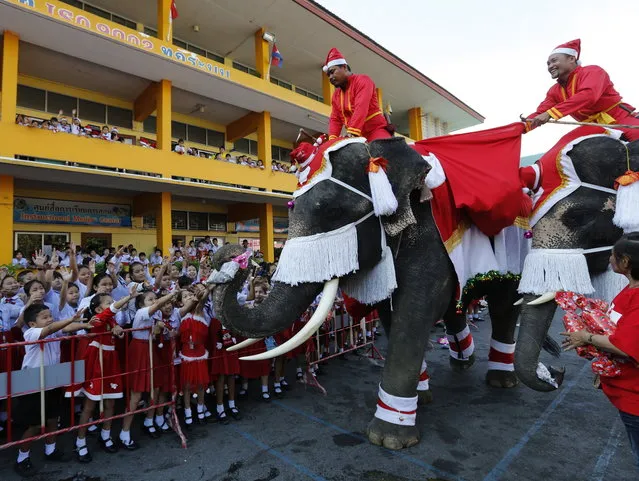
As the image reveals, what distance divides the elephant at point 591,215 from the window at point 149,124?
50.1 ft

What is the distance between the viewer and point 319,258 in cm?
264

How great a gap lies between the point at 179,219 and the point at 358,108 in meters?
13.9

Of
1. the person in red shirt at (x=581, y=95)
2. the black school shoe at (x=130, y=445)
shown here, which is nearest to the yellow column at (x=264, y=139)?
the person in red shirt at (x=581, y=95)

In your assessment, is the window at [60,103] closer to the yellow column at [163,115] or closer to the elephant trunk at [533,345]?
the yellow column at [163,115]

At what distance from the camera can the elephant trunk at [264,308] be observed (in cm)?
241

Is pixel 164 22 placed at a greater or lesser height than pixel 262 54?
lesser

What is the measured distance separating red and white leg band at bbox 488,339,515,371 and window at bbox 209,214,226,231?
14.5 meters

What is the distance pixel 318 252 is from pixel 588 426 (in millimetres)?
2785


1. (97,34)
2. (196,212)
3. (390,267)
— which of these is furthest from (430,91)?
(390,267)

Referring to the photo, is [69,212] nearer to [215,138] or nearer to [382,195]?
[215,138]

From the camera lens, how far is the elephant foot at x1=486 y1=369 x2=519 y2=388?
13.6 feet

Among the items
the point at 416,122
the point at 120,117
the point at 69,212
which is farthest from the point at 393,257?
the point at 416,122

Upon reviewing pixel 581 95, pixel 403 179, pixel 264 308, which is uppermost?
pixel 581 95

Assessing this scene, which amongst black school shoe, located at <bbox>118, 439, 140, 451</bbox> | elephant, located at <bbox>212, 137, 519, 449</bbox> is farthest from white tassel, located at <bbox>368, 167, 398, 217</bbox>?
black school shoe, located at <bbox>118, 439, 140, 451</bbox>
